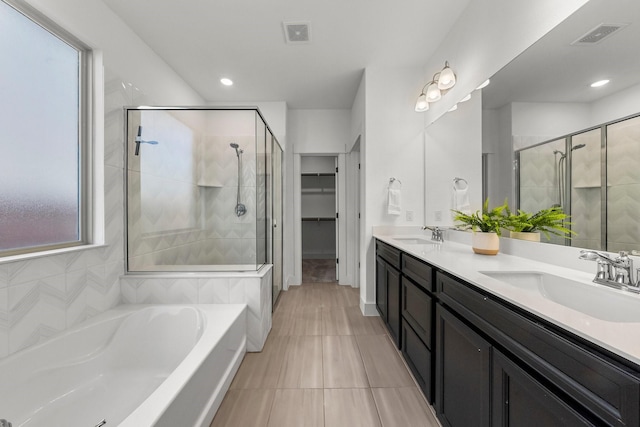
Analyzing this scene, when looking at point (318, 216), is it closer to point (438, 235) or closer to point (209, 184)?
point (209, 184)

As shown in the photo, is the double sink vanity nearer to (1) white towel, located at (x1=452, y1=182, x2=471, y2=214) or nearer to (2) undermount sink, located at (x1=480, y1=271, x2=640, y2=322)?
(2) undermount sink, located at (x1=480, y1=271, x2=640, y2=322)

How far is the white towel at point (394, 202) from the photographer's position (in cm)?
276

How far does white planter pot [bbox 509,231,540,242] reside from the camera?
1.52 m

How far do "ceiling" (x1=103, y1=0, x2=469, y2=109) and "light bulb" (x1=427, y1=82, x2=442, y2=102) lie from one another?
41cm

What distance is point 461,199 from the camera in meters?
2.24

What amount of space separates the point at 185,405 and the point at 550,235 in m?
1.92

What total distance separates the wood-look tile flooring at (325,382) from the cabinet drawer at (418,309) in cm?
41

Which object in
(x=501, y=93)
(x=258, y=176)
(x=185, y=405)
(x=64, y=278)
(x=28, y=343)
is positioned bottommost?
(x=185, y=405)

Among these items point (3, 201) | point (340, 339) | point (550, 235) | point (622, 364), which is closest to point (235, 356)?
point (340, 339)

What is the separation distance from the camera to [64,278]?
1615 mm

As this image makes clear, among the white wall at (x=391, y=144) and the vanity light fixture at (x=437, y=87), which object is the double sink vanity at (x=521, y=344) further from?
the vanity light fixture at (x=437, y=87)

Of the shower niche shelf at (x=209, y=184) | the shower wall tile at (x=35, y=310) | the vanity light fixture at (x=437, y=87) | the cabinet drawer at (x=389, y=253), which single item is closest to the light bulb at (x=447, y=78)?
the vanity light fixture at (x=437, y=87)

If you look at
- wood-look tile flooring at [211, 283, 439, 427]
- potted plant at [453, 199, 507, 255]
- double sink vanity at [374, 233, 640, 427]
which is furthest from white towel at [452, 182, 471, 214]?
wood-look tile flooring at [211, 283, 439, 427]

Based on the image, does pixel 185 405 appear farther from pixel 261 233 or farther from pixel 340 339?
pixel 261 233
